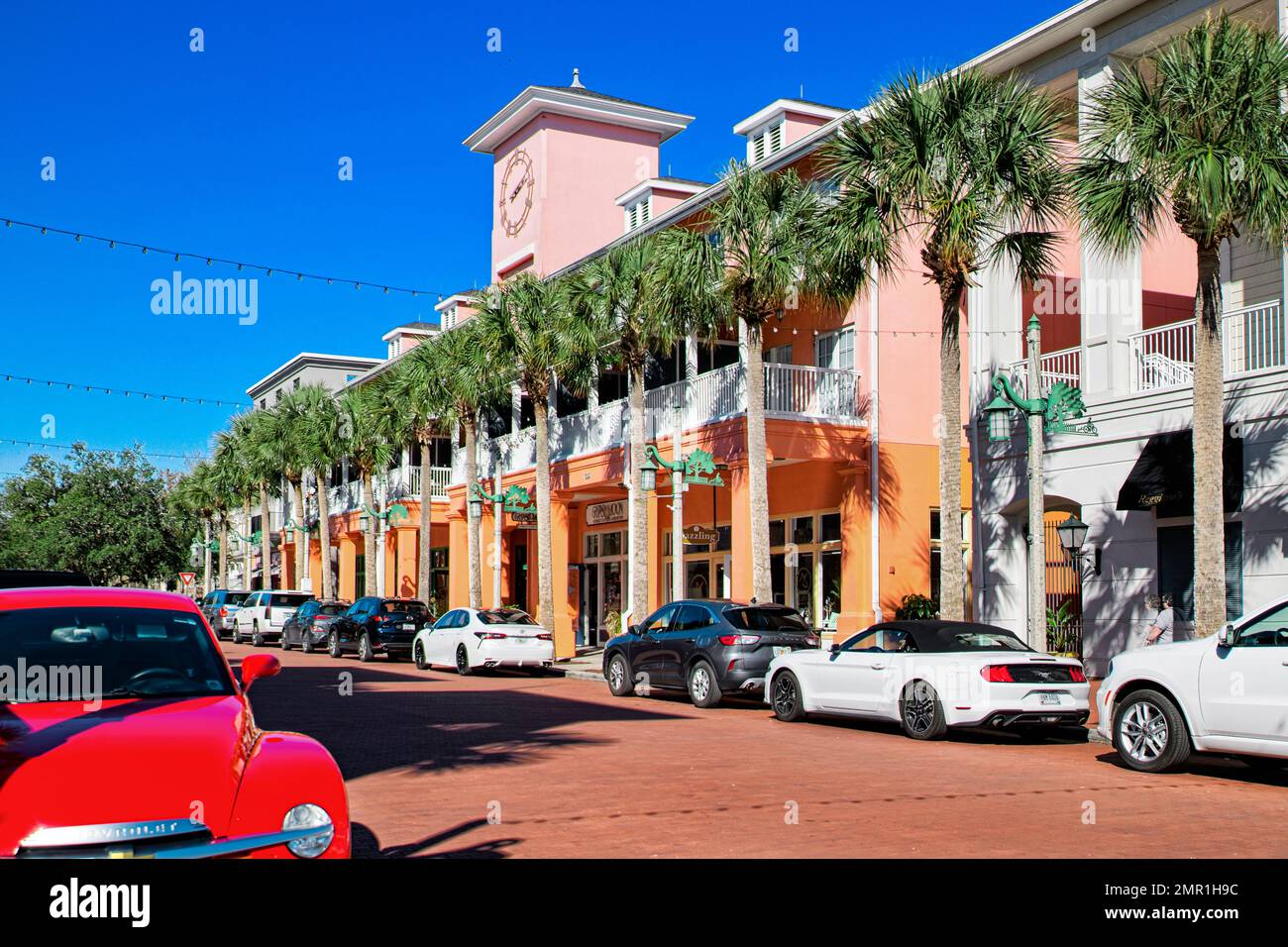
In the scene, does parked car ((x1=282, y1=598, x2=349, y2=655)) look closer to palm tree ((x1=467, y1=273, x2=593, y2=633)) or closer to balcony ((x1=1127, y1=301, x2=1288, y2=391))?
palm tree ((x1=467, y1=273, x2=593, y2=633))

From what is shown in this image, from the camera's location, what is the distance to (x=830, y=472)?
1136 inches

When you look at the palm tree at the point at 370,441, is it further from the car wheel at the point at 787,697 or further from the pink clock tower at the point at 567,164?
the car wheel at the point at 787,697

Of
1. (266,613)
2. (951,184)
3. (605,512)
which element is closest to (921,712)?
(951,184)

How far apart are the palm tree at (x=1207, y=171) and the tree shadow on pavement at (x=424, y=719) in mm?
7411

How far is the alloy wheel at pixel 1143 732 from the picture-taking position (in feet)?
39.3

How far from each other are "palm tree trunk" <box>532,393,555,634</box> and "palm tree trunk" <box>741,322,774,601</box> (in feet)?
29.3

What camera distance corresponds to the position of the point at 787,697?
17.3m

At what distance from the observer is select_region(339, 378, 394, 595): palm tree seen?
42.7 metres

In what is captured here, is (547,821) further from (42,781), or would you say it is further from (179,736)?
(42,781)

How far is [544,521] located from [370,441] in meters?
15.1

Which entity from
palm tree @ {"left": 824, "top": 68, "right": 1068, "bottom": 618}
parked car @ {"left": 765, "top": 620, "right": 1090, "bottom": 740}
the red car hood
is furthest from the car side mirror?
palm tree @ {"left": 824, "top": 68, "right": 1068, "bottom": 618}

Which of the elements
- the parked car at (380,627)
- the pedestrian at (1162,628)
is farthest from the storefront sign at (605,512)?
the pedestrian at (1162,628)
